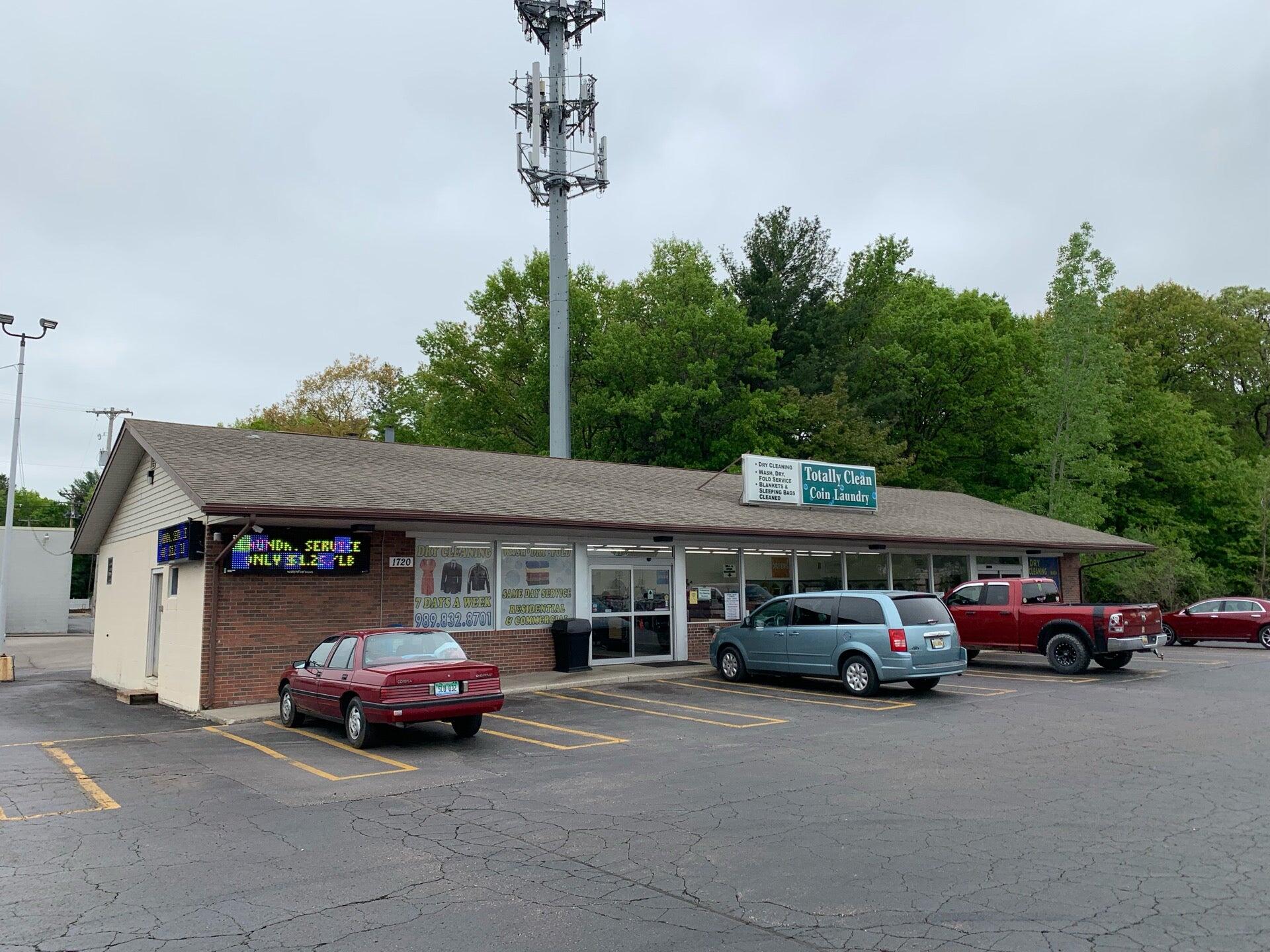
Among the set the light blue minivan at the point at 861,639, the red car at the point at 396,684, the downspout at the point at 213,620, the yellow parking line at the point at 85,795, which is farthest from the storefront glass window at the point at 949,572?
the yellow parking line at the point at 85,795

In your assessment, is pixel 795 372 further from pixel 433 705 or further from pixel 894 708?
pixel 433 705

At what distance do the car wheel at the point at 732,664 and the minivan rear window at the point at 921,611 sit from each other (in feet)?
11.3

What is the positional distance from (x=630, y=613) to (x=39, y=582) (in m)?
43.0

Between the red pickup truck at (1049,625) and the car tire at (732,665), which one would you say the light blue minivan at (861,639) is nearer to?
the car tire at (732,665)

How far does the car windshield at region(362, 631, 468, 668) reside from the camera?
11.4 m

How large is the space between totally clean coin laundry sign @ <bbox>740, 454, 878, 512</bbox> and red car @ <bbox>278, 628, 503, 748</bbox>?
1273 cm

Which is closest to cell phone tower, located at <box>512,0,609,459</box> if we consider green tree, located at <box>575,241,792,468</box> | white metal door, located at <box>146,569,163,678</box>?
green tree, located at <box>575,241,792,468</box>

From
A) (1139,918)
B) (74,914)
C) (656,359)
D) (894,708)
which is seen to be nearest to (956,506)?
(656,359)

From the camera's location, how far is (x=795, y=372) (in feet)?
140

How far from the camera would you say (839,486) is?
25.0 metres

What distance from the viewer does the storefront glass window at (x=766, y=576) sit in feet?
72.5

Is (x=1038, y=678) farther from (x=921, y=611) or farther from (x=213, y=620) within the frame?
(x=213, y=620)

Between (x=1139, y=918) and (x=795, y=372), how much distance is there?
1525 inches

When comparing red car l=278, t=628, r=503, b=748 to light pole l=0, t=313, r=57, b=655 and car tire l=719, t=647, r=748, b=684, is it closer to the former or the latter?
car tire l=719, t=647, r=748, b=684
